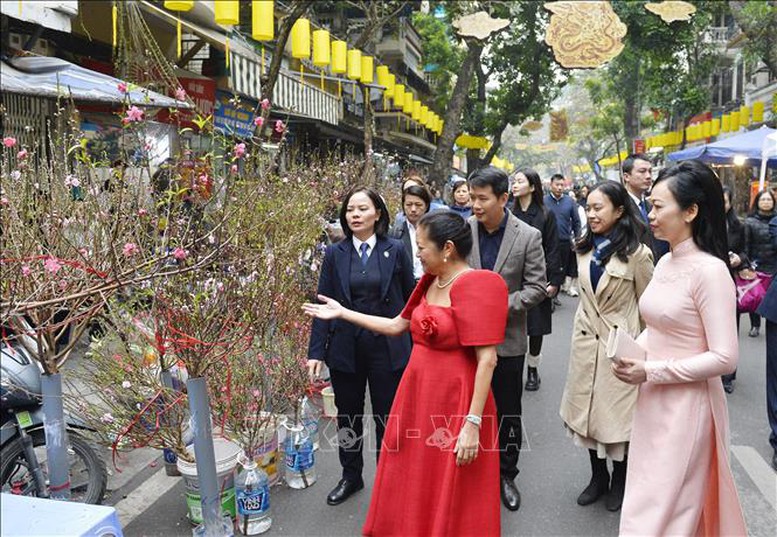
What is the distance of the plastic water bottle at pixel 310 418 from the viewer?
4.17 metres

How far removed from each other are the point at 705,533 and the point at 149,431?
287 cm

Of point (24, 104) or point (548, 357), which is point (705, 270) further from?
point (24, 104)

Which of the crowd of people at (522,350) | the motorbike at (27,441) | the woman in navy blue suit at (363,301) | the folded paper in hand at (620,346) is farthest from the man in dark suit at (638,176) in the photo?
the motorbike at (27,441)

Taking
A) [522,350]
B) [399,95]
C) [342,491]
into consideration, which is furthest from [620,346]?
[399,95]

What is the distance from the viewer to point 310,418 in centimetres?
432

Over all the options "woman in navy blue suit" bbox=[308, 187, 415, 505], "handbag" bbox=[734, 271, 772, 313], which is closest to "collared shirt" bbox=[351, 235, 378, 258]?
"woman in navy blue suit" bbox=[308, 187, 415, 505]

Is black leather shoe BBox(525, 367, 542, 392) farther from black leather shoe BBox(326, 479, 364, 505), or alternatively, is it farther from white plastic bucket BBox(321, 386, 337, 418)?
black leather shoe BBox(326, 479, 364, 505)

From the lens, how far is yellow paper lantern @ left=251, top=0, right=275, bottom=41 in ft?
26.7

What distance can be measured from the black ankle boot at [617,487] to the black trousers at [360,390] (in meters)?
1.33

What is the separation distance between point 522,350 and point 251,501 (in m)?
1.67

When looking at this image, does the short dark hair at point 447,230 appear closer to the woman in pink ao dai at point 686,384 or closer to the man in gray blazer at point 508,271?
the woman in pink ao dai at point 686,384

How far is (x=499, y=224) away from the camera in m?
3.69

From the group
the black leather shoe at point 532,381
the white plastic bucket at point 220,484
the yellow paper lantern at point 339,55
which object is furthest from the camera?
the yellow paper lantern at point 339,55

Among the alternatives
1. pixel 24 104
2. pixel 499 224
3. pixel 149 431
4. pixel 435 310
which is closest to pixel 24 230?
pixel 149 431
